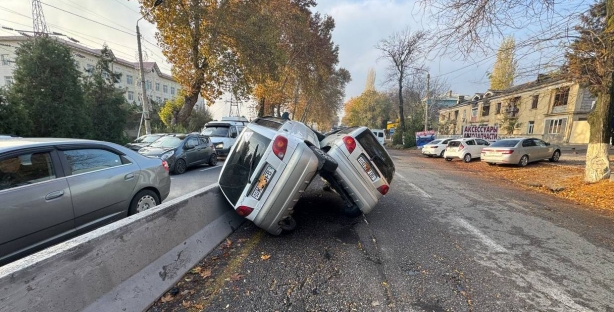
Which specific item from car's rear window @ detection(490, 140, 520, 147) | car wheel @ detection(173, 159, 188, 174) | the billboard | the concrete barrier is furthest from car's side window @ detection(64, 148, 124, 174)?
the billboard

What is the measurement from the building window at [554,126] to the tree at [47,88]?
129 ft

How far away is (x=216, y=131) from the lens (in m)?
14.7

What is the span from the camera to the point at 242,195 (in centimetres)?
353

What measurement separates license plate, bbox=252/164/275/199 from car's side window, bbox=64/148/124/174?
7.93 ft

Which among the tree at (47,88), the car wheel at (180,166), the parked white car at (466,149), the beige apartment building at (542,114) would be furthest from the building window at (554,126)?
the tree at (47,88)

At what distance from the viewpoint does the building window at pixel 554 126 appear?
86.2 ft

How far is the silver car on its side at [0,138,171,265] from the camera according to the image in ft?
9.12

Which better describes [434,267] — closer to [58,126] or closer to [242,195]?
[242,195]

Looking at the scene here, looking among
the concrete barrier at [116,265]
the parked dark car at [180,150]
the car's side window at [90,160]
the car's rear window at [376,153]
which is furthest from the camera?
the parked dark car at [180,150]

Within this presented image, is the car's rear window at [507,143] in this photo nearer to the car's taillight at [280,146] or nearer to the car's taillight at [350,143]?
the car's taillight at [350,143]

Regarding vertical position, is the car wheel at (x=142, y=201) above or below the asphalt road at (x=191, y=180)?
above

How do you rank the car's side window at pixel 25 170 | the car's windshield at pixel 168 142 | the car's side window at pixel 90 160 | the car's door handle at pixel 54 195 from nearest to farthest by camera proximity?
the car's side window at pixel 25 170 < the car's door handle at pixel 54 195 < the car's side window at pixel 90 160 < the car's windshield at pixel 168 142

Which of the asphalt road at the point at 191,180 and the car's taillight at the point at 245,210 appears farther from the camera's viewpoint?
the asphalt road at the point at 191,180

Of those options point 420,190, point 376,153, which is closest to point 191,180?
point 376,153
